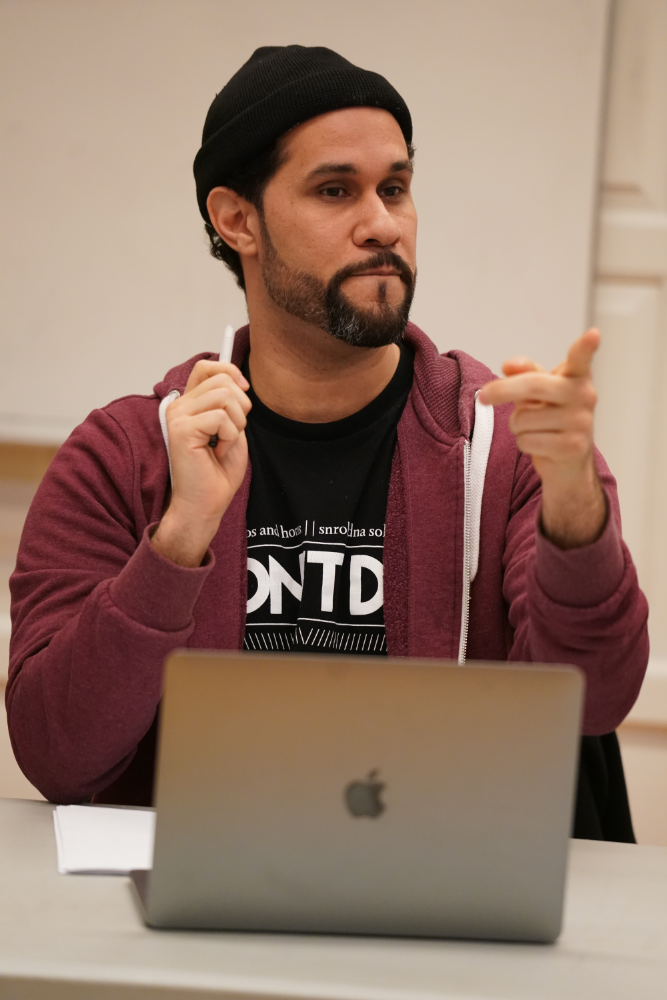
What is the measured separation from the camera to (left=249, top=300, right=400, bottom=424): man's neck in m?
1.42

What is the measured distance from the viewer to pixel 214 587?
1294mm

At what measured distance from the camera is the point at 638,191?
6.67 feet

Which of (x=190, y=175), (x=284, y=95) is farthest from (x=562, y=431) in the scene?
(x=190, y=175)

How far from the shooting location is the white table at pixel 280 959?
23.8 inches

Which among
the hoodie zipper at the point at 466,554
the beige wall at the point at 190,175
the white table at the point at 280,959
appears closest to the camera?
the white table at the point at 280,959

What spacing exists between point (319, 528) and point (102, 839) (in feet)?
1.76

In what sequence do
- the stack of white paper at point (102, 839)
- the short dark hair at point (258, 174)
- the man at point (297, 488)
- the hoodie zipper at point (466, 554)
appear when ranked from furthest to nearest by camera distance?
the short dark hair at point (258, 174) < the hoodie zipper at point (466, 554) < the man at point (297, 488) < the stack of white paper at point (102, 839)

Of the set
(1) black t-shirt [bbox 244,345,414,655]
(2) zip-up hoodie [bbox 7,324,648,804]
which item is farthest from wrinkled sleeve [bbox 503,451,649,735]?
(1) black t-shirt [bbox 244,345,414,655]

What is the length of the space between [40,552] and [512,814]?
770 millimetres

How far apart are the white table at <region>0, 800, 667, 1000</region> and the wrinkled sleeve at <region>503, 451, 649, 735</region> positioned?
29cm

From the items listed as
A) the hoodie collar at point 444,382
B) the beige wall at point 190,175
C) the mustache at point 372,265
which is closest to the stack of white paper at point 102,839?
the hoodie collar at point 444,382

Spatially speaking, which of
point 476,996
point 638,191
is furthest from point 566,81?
point 476,996

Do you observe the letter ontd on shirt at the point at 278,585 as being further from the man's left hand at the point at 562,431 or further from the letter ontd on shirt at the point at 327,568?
the man's left hand at the point at 562,431

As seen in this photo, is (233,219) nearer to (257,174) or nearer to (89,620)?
(257,174)
